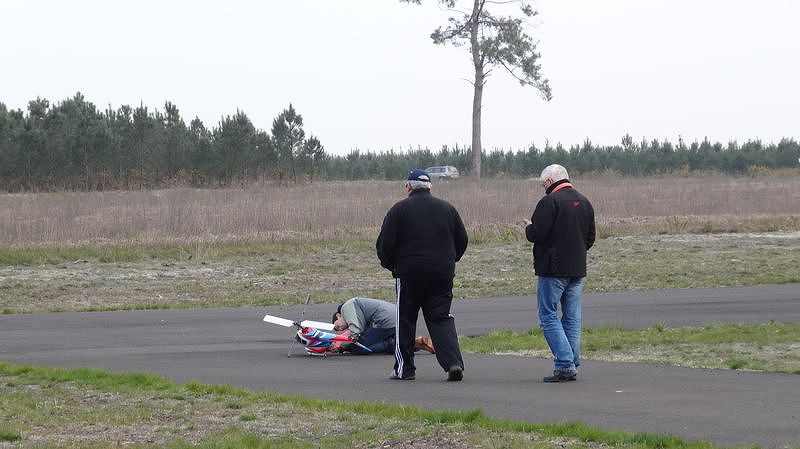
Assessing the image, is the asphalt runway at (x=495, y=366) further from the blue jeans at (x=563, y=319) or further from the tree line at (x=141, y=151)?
the tree line at (x=141, y=151)

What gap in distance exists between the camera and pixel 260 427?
9.20 meters

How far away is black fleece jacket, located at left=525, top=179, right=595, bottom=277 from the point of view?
1124cm

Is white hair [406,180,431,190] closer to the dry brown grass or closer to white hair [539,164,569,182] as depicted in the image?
white hair [539,164,569,182]

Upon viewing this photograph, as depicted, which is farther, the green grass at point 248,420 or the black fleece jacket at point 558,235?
the black fleece jacket at point 558,235

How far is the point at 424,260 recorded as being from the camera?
11.5 meters

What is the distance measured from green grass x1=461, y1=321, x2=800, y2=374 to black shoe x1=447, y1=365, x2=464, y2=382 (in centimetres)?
218

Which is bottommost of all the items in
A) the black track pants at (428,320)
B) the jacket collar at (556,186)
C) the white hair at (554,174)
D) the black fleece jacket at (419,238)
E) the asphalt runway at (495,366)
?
the asphalt runway at (495,366)

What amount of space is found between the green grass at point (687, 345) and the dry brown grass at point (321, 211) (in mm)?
17021

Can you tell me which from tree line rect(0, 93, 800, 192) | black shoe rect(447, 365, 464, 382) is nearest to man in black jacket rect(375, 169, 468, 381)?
black shoe rect(447, 365, 464, 382)

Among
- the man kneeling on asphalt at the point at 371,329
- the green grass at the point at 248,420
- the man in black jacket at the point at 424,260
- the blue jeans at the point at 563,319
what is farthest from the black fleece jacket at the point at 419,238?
the man kneeling on asphalt at the point at 371,329

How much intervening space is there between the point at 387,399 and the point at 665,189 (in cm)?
3492

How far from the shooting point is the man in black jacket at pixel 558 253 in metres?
11.2

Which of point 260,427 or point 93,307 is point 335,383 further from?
point 93,307

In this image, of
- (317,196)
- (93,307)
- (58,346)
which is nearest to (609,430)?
(58,346)
